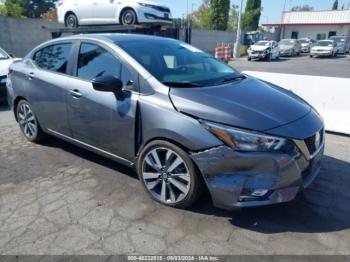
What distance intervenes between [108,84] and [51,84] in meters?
1.29

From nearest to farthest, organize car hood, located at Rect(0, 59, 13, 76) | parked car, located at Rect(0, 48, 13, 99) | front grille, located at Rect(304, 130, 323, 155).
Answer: front grille, located at Rect(304, 130, 323, 155) < parked car, located at Rect(0, 48, 13, 99) < car hood, located at Rect(0, 59, 13, 76)

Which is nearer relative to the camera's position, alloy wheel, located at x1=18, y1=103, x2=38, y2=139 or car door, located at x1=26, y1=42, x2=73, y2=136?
car door, located at x1=26, y1=42, x2=73, y2=136

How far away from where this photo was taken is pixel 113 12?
1162 centimetres

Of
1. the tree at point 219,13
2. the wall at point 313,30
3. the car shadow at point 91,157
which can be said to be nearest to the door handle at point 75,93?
the car shadow at point 91,157

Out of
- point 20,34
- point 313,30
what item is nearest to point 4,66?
point 20,34

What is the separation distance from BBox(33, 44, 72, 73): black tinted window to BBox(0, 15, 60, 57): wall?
49.3 ft

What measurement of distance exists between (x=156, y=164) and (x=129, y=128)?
467 mm

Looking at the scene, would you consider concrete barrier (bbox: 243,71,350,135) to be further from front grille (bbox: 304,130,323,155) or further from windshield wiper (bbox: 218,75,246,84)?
front grille (bbox: 304,130,323,155)

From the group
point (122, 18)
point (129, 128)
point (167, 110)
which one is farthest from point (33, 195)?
point (122, 18)

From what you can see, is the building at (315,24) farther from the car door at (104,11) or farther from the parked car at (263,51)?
the car door at (104,11)

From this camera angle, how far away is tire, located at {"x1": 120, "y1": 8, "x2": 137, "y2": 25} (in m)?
11.1

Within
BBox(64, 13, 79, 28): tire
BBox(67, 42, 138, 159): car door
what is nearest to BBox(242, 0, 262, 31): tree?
BBox(64, 13, 79, 28): tire

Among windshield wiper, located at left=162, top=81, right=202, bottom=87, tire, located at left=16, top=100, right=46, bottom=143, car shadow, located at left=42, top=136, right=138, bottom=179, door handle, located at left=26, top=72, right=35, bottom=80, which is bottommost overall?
Answer: car shadow, located at left=42, top=136, right=138, bottom=179

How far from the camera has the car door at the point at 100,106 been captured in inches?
127
